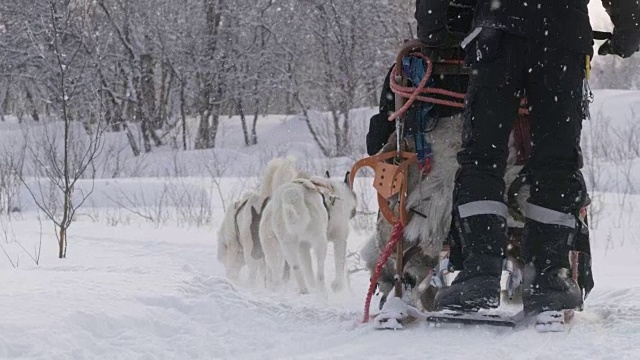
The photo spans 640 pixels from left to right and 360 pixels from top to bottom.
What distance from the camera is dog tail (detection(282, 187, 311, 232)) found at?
4.79 meters

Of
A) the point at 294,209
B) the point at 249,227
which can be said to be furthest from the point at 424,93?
the point at 249,227

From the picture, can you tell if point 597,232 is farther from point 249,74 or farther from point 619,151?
point 249,74

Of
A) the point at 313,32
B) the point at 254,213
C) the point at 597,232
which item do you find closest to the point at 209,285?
the point at 254,213

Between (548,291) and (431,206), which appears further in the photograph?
(431,206)

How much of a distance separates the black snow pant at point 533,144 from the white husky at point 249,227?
8.89ft

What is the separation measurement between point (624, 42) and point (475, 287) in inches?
41.3

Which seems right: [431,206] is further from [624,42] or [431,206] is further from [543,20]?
→ [624,42]

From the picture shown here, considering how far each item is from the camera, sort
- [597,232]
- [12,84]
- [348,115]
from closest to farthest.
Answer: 1. [597,232]
2. [348,115]
3. [12,84]

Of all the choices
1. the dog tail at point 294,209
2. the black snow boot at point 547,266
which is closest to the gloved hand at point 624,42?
the black snow boot at point 547,266

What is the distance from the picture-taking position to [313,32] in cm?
2248

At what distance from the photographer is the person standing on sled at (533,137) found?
2715mm

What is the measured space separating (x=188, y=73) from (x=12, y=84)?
5167 millimetres

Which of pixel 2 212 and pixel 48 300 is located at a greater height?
pixel 48 300

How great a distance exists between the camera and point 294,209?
4.83 meters
